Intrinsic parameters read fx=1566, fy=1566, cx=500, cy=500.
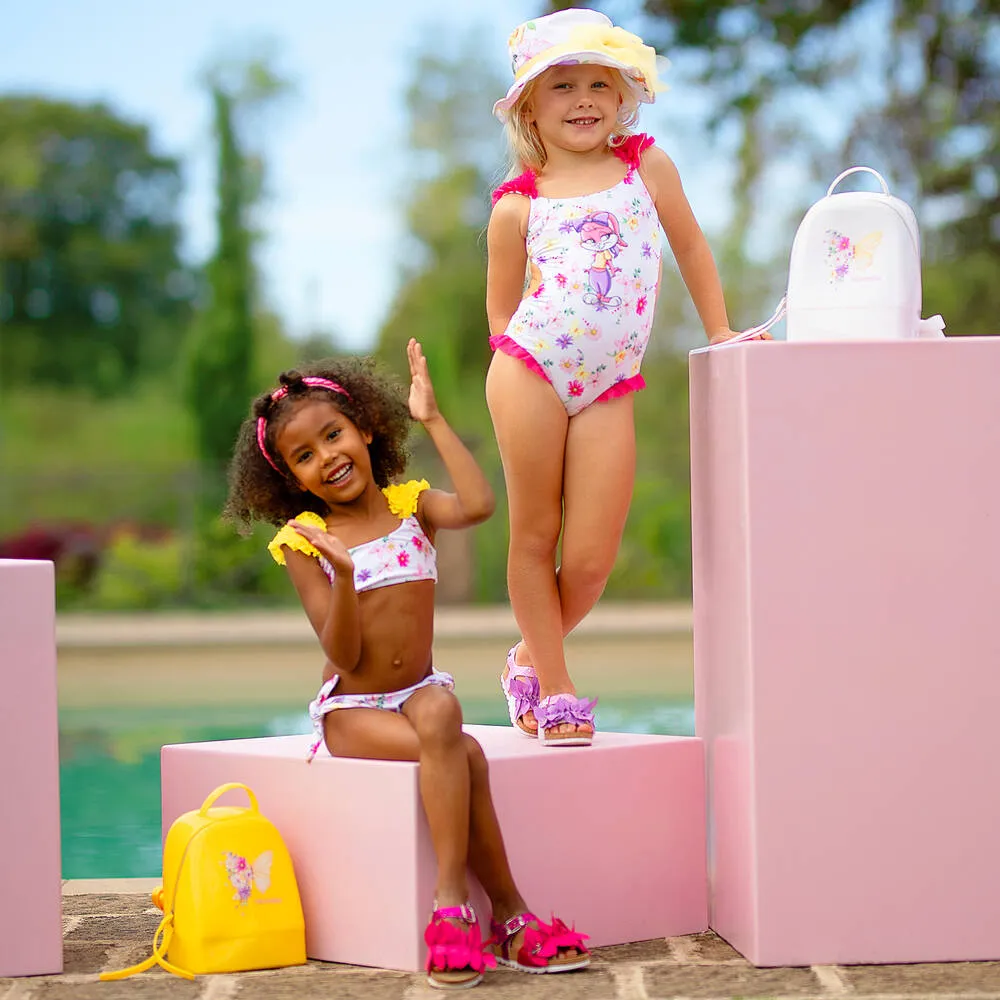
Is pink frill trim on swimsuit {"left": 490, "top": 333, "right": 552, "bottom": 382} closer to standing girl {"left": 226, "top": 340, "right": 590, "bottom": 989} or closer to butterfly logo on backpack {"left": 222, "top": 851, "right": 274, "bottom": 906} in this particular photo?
standing girl {"left": 226, "top": 340, "right": 590, "bottom": 989}

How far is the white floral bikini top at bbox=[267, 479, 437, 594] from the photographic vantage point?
3.32 m

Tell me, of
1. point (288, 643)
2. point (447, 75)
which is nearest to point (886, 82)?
point (447, 75)

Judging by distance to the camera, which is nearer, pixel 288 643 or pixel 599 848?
pixel 599 848

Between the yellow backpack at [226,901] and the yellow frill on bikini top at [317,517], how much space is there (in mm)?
536

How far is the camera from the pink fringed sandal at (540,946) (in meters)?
3.02

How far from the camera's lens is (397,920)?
10.0ft

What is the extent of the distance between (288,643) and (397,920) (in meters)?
7.62

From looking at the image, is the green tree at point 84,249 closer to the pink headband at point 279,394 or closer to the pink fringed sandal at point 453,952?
the pink headband at point 279,394

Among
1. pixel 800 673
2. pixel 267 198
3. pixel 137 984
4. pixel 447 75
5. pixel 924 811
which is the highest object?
pixel 447 75

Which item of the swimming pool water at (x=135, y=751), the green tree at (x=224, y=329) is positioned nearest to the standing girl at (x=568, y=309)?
the swimming pool water at (x=135, y=751)

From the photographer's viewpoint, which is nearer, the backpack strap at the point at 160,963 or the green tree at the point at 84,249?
the backpack strap at the point at 160,963

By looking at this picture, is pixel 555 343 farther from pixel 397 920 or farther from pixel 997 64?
pixel 997 64

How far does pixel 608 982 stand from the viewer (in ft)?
9.69

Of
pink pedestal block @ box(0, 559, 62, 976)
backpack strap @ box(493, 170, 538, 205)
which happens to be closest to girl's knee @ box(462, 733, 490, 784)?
pink pedestal block @ box(0, 559, 62, 976)
